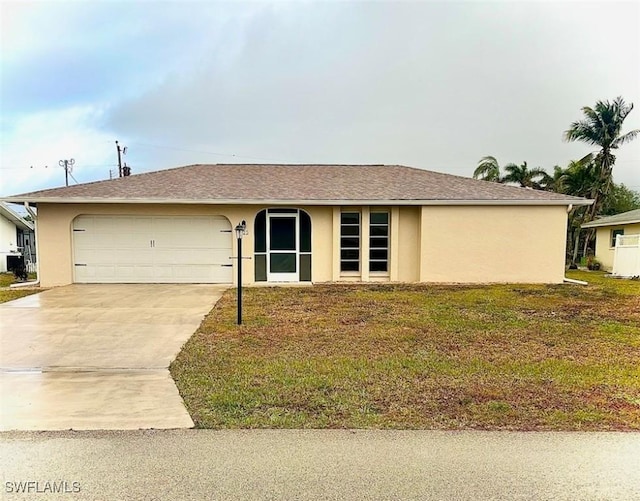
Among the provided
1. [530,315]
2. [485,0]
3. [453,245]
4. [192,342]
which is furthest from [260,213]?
[485,0]

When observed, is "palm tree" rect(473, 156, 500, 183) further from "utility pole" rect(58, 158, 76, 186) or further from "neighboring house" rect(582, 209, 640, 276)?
"utility pole" rect(58, 158, 76, 186)

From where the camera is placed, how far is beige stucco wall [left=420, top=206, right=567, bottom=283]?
13.4 meters

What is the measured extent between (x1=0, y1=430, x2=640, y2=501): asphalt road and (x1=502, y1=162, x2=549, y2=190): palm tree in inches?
967

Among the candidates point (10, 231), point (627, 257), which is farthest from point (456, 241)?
point (10, 231)

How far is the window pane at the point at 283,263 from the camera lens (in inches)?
532

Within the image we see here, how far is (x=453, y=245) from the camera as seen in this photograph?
44.1 feet

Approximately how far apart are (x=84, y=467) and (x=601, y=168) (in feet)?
89.0

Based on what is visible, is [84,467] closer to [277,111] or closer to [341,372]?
[341,372]

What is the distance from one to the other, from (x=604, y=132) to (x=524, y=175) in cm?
445

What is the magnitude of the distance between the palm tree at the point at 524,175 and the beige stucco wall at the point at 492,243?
12.9 metres

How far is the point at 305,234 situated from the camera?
13.6 meters

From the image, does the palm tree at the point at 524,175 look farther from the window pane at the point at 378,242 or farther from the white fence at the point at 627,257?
the window pane at the point at 378,242

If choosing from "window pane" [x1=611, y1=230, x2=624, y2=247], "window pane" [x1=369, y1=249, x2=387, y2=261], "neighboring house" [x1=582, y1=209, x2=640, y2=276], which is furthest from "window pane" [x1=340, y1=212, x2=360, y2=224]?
"window pane" [x1=611, y1=230, x2=624, y2=247]

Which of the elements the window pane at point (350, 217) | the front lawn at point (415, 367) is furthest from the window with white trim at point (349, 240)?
the front lawn at point (415, 367)
